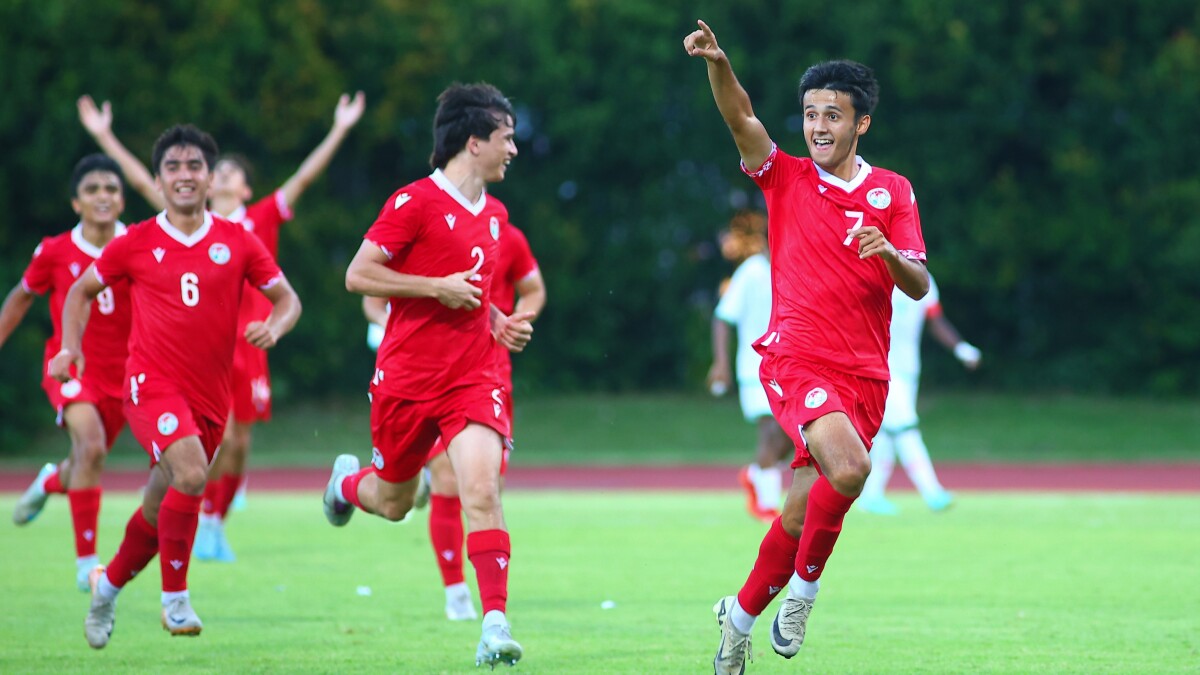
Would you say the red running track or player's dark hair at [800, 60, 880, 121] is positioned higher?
player's dark hair at [800, 60, 880, 121]

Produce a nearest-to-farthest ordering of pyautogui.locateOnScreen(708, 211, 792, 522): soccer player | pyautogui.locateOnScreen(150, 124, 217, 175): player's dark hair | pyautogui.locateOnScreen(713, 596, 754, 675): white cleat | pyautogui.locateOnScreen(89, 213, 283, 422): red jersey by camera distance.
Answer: pyautogui.locateOnScreen(713, 596, 754, 675): white cleat
pyautogui.locateOnScreen(89, 213, 283, 422): red jersey
pyautogui.locateOnScreen(150, 124, 217, 175): player's dark hair
pyautogui.locateOnScreen(708, 211, 792, 522): soccer player

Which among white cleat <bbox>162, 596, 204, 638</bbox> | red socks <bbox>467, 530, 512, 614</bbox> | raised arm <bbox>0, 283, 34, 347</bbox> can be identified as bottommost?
white cleat <bbox>162, 596, 204, 638</bbox>

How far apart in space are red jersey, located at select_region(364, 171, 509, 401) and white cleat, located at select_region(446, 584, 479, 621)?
1682 mm

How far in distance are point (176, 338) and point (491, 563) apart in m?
1.95

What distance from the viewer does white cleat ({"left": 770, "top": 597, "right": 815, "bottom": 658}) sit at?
5.91m

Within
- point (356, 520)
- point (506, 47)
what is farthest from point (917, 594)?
point (506, 47)

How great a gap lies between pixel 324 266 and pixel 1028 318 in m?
11.9

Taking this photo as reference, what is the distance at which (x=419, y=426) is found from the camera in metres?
6.63

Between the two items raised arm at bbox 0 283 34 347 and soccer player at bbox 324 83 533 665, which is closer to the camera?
soccer player at bbox 324 83 533 665

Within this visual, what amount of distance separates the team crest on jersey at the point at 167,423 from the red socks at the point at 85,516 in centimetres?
205

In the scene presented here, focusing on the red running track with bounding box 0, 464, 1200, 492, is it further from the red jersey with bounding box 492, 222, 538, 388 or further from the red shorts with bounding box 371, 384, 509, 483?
the red shorts with bounding box 371, 384, 509, 483

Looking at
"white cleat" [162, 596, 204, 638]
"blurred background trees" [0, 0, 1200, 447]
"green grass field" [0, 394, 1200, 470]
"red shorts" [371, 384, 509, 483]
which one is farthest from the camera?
"blurred background trees" [0, 0, 1200, 447]

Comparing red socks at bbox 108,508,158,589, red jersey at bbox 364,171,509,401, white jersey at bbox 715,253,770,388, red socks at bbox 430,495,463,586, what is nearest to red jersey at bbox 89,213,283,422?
red socks at bbox 108,508,158,589

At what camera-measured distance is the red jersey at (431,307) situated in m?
6.55
